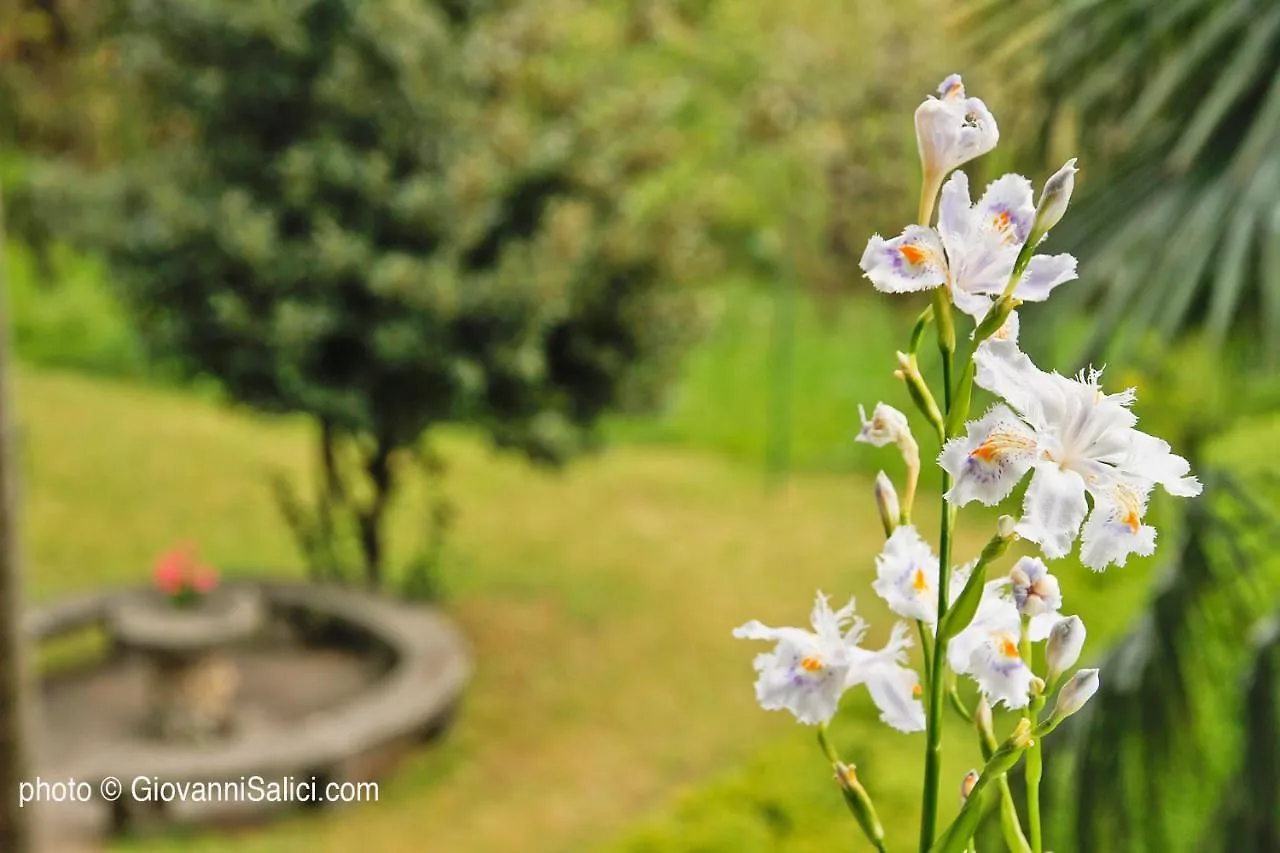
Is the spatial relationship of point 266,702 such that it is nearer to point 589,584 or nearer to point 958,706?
point 589,584

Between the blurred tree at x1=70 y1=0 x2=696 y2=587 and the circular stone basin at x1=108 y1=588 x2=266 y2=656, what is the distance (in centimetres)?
77

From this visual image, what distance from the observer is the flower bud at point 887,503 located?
760mm

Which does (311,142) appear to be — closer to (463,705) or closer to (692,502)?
(463,705)

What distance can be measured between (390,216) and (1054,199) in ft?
15.5

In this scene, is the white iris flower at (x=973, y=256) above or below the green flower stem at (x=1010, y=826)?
above

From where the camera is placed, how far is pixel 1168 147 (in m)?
2.06

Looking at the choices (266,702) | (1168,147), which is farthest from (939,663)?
(266,702)

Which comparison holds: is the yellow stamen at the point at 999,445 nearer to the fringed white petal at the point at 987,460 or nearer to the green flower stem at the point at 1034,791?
the fringed white petal at the point at 987,460

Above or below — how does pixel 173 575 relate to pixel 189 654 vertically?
above

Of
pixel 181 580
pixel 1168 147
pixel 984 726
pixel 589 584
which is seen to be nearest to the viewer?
→ pixel 984 726

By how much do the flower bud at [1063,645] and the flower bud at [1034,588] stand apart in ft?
0.05

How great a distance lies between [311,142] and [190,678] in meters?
1.95

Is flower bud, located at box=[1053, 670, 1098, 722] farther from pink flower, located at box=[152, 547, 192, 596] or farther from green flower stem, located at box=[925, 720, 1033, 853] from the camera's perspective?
pink flower, located at box=[152, 547, 192, 596]

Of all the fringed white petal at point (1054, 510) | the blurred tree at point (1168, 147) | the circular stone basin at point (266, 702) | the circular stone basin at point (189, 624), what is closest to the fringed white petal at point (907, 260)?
the fringed white petal at point (1054, 510)
